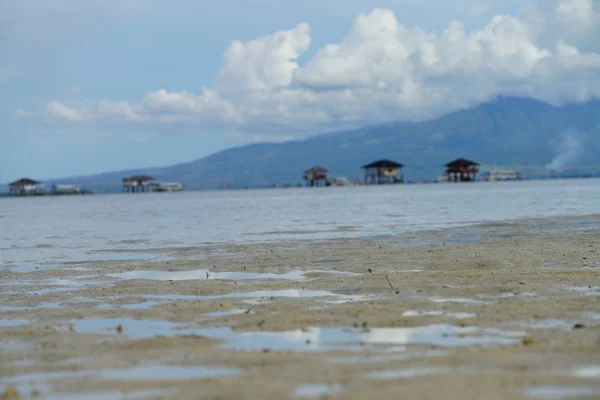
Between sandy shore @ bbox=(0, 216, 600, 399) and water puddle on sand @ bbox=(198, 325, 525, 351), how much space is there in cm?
2

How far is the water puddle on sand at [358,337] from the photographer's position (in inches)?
326

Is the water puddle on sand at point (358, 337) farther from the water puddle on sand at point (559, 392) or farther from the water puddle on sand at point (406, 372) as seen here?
the water puddle on sand at point (559, 392)

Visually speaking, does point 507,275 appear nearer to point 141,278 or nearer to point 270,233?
point 141,278

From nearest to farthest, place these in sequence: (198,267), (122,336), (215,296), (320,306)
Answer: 1. (122,336)
2. (320,306)
3. (215,296)
4. (198,267)

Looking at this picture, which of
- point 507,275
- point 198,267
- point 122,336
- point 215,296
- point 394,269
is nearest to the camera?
point 122,336

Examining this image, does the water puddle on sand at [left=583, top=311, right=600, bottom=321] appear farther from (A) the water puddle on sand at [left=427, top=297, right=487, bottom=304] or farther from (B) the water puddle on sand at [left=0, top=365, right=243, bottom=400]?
(B) the water puddle on sand at [left=0, top=365, right=243, bottom=400]

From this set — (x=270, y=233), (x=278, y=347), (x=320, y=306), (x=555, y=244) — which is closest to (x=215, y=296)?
(x=320, y=306)

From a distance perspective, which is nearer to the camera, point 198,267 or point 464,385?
point 464,385

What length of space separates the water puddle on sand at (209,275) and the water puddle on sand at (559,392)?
814cm

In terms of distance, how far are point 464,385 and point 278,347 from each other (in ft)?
7.81

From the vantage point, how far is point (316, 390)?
259 inches

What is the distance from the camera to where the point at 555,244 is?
19.6 meters

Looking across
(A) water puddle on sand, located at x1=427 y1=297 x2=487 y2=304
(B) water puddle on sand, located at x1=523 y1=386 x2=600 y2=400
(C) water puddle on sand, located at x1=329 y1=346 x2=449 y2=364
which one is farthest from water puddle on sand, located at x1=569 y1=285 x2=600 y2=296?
(B) water puddle on sand, located at x1=523 y1=386 x2=600 y2=400

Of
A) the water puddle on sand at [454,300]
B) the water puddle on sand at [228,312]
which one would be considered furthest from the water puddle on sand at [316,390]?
the water puddle on sand at [454,300]
